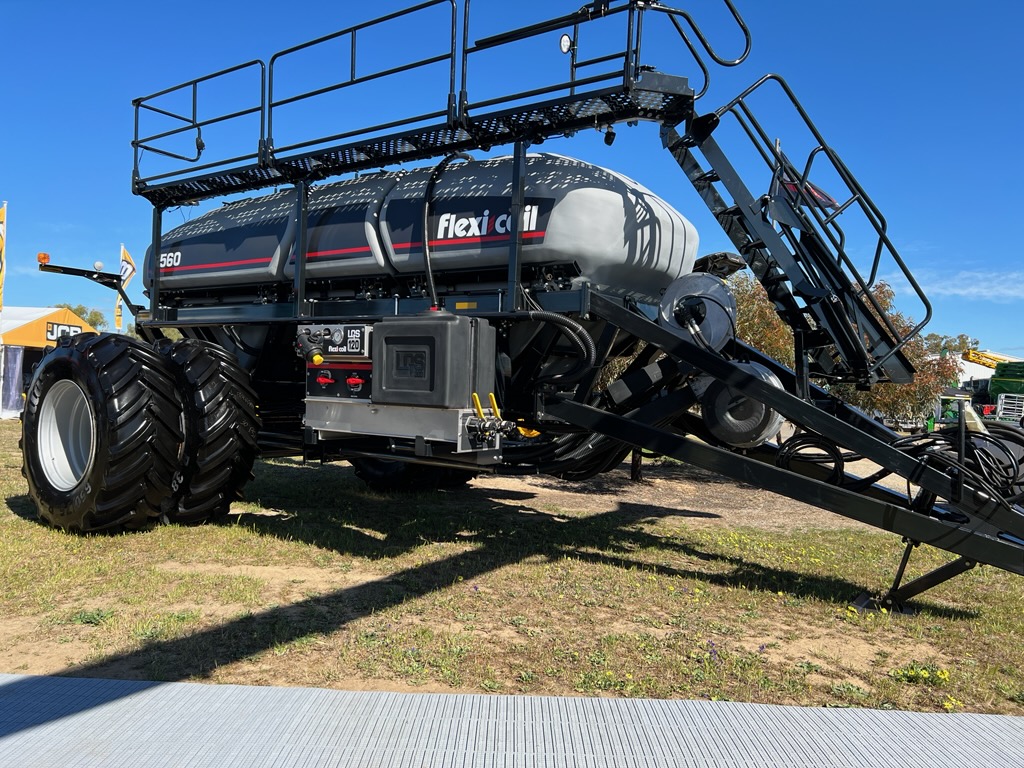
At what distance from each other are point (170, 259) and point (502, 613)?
16.4ft

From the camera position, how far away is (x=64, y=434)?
6465 mm

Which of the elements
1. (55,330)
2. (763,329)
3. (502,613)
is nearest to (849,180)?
(502,613)

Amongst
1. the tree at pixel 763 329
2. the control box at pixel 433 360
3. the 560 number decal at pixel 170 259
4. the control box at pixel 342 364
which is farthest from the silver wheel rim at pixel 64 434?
the tree at pixel 763 329

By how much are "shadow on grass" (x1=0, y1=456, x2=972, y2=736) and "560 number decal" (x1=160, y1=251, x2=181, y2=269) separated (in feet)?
7.69

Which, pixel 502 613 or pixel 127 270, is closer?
pixel 502 613

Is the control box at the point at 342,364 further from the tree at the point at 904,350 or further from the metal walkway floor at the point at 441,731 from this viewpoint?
the tree at the point at 904,350

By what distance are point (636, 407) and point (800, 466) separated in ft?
3.91

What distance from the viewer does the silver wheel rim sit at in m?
6.24

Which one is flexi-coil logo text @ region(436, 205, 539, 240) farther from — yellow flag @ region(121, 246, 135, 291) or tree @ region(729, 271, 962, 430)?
tree @ region(729, 271, 962, 430)

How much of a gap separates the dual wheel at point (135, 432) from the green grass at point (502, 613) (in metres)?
0.25

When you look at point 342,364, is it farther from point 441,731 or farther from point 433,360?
point 441,731

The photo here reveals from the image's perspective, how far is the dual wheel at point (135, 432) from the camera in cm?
554

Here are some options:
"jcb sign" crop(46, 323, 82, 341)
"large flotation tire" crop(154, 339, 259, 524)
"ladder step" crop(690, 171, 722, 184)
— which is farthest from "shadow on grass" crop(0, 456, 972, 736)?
"jcb sign" crop(46, 323, 82, 341)

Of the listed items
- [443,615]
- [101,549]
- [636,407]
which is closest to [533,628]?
[443,615]
